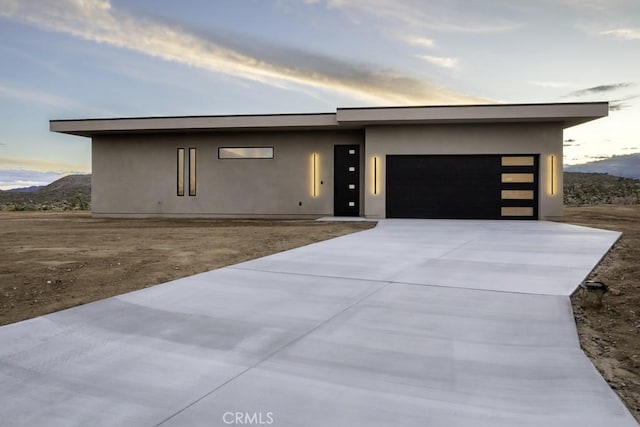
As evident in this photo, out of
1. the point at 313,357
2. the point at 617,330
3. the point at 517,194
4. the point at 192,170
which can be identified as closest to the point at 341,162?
the point at 192,170

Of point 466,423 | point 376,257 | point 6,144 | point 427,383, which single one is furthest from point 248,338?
point 6,144

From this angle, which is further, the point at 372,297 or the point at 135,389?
the point at 372,297

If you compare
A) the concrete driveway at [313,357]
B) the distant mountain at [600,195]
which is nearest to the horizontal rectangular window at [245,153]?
the concrete driveway at [313,357]

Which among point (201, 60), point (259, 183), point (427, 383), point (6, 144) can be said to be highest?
point (201, 60)

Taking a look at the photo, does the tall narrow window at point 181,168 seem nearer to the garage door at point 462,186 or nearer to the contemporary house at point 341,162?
the contemporary house at point 341,162

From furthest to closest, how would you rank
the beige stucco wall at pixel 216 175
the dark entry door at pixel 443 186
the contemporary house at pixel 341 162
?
the beige stucco wall at pixel 216 175 → the dark entry door at pixel 443 186 → the contemporary house at pixel 341 162

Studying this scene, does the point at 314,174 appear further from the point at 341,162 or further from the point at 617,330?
the point at 617,330

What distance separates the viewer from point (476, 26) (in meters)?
12.6

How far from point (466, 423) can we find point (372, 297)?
1.95 meters

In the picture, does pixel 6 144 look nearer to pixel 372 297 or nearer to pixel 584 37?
pixel 372 297

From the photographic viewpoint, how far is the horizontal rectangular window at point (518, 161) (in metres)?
13.2

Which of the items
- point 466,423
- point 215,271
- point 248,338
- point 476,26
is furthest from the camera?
point 476,26

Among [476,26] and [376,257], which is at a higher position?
[476,26]

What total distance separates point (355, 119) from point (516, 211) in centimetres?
640
